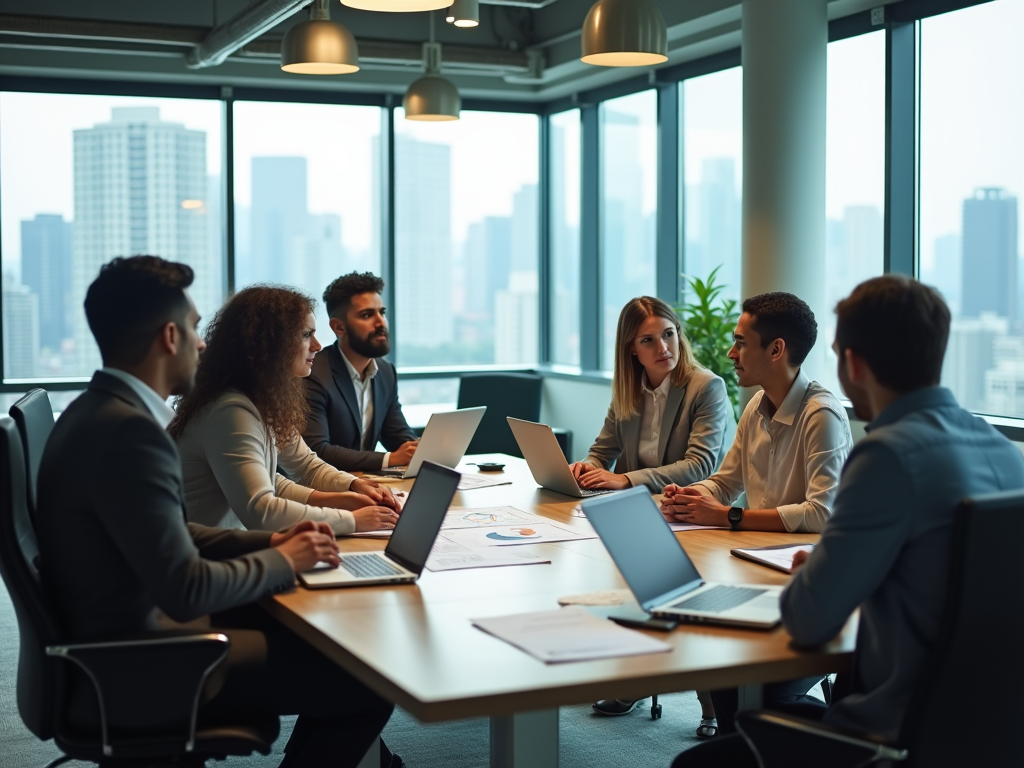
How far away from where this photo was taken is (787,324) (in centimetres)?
328

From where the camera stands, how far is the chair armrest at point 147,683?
217 cm

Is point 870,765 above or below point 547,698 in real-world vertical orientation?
below

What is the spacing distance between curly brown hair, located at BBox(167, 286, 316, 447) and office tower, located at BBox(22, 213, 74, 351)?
193 inches

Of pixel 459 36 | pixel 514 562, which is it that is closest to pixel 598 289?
pixel 459 36

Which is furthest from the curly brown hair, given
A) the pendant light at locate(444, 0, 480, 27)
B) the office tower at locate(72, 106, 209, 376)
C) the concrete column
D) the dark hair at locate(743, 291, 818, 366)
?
the office tower at locate(72, 106, 209, 376)

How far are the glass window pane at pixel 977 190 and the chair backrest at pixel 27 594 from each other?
13.3 feet

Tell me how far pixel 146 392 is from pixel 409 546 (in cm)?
71

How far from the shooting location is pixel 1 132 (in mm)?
7426

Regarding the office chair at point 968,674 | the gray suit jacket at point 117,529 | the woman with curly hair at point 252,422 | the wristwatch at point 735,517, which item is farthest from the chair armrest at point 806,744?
the woman with curly hair at point 252,422

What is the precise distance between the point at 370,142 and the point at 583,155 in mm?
1545

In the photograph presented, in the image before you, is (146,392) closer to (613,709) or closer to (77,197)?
(613,709)

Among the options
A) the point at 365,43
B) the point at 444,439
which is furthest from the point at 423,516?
the point at 365,43

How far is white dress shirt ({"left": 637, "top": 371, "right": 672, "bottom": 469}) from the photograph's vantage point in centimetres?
417

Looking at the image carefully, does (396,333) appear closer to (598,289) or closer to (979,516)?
(598,289)
